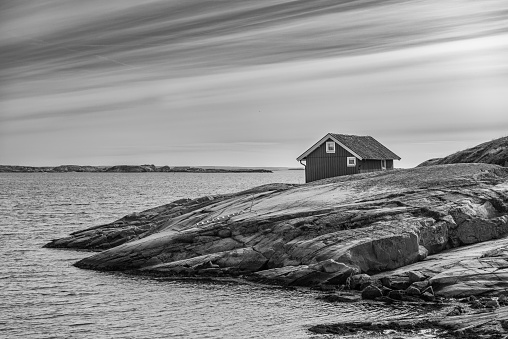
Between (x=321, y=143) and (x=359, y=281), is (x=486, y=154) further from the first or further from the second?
(x=359, y=281)

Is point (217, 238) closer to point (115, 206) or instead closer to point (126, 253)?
point (126, 253)

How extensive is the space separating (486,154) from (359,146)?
37.1 ft

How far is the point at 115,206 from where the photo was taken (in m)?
109

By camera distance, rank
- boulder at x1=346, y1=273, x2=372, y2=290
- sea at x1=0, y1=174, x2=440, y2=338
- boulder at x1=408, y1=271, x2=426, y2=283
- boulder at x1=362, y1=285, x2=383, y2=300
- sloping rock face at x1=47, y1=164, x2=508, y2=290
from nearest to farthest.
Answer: sea at x1=0, y1=174, x2=440, y2=338
boulder at x1=362, y1=285, x2=383, y2=300
boulder at x1=408, y1=271, x2=426, y2=283
boulder at x1=346, y1=273, x2=372, y2=290
sloping rock face at x1=47, y1=164, x2=508, y2=290

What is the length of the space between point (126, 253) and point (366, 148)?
2974cm

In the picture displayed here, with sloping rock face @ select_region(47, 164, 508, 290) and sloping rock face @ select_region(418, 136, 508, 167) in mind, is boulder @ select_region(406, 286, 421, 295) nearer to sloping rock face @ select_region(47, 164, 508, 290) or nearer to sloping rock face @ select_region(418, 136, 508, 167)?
sloping rock face @ select_region(47, 164, 508, 290)

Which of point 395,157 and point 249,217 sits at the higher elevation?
point 395,157

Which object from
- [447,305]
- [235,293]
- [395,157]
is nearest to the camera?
[447,305]

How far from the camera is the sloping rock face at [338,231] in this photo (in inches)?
1401

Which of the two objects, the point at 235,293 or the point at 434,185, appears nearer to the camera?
the point at 235,293

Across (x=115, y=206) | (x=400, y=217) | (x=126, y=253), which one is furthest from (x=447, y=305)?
(x=115, y=206)

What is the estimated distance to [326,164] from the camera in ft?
206

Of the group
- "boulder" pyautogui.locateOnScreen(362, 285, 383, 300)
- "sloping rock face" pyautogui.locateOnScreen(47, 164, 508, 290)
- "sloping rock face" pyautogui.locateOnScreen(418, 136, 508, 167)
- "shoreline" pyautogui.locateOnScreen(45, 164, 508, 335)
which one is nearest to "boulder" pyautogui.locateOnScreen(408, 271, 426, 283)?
"shoreline" pyautogui.locateOnScreen(45, 164, 508, 335)

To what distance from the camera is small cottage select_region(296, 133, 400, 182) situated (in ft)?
202
